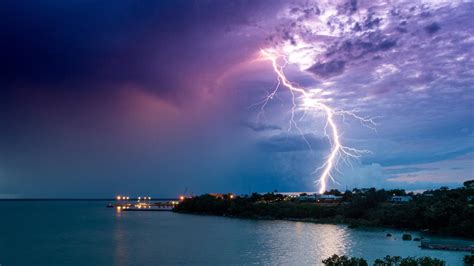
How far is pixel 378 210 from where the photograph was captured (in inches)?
2948

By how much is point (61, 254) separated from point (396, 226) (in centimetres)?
4841

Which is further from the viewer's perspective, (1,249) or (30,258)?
(1,249)

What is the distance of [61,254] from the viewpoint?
40844 millimetres

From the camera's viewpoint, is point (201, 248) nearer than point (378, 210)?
Yes

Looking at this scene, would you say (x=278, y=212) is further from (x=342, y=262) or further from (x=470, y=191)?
(x=342, y=262)

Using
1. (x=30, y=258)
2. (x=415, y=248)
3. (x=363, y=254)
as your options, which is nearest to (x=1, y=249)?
(x=30, y=258)

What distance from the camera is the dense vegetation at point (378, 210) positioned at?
186ft

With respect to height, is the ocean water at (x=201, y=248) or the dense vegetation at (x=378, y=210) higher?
the dense vegetation at (x=378, y=210)

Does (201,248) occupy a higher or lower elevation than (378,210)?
lower

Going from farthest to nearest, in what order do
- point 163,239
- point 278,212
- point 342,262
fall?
point 278,212
point 163,239
point 342,262

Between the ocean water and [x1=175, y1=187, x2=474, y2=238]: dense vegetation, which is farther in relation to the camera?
[x1=175, y1=187, x2=474, y2=238]: dense vegetation

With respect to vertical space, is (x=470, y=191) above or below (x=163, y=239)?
above

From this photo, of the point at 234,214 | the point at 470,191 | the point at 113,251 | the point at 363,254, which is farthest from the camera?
the point at 234,214

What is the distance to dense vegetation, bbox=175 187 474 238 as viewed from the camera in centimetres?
5666
